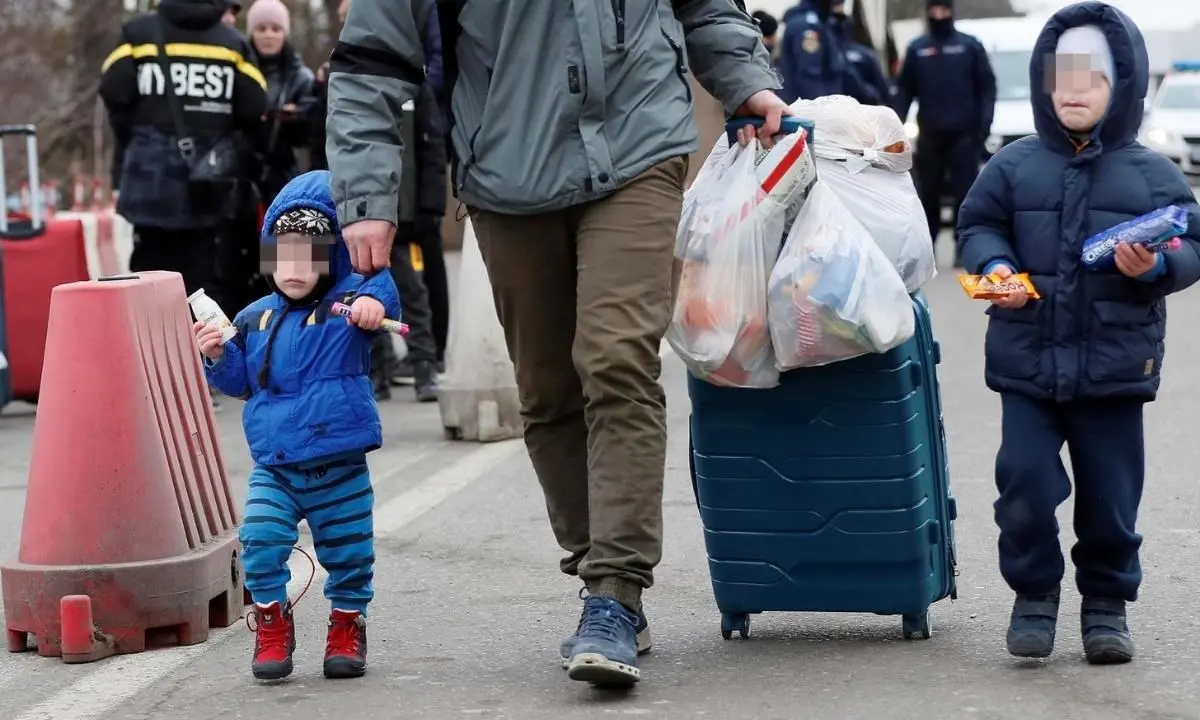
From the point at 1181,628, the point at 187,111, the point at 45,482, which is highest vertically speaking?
the point at 187,111

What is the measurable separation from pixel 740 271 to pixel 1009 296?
57cm

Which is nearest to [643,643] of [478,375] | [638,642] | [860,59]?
[638,642]

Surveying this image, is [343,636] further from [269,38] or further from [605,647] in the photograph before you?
[269,38]

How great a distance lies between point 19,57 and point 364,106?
25826 mm

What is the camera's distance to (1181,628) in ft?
16.8

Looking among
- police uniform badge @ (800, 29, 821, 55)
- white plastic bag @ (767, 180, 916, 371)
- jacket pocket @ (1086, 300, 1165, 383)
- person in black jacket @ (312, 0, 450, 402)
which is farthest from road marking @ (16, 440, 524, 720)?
police uniform badge @ (800, 29, 821, 55)

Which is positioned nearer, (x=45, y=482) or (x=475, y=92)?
(x=475, y=92)

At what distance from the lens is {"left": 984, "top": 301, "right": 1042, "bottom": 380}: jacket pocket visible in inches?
184

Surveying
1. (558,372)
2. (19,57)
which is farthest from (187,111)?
(19,57)

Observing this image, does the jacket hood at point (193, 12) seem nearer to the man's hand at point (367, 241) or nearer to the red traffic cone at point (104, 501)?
the red traffic cone at point (104, 501)

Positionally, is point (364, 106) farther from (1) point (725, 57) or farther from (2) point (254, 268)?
(2) point (254, 268)

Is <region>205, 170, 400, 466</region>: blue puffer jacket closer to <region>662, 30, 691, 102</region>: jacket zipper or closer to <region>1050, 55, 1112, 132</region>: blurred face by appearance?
<region>662, 30, 691, 102</region>: jacket zipper

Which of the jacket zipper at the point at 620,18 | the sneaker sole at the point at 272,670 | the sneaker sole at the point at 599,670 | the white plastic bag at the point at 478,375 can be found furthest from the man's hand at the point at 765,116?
the white plastic bag at the point at 478,375

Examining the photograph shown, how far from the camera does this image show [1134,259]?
4480 mm
